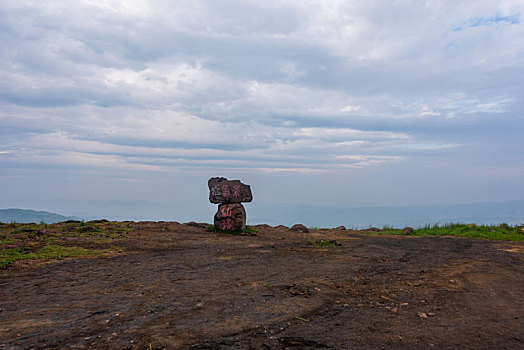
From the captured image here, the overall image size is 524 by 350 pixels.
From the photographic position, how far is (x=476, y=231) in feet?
72.6

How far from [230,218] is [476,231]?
16483 millimetres

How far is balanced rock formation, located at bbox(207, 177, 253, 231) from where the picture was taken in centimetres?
1986

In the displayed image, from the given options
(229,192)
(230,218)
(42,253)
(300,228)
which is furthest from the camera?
(300,228)

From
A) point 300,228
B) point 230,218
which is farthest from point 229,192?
point 300,228

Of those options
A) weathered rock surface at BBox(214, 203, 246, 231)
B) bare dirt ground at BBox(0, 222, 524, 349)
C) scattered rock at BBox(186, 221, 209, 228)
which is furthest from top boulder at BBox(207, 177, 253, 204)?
bare dirt ground at BBox(0, 222, 524, 349)

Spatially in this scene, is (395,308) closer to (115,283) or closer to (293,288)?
(293,288)

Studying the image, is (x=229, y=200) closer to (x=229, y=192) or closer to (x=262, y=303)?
(x=229, y=192)

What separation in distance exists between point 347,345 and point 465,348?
1.58 m

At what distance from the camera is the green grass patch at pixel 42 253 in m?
9.99

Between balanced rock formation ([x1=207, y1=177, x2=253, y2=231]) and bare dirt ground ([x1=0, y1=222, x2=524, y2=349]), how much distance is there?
832 cm

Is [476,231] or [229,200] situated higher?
[229,200]

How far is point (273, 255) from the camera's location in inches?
478

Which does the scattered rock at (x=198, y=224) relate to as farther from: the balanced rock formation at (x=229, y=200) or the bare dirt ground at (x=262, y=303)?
the bare dirt ground at (x=262, y=303)

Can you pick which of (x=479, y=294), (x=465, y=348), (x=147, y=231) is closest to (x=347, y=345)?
(x=465, y=348)
